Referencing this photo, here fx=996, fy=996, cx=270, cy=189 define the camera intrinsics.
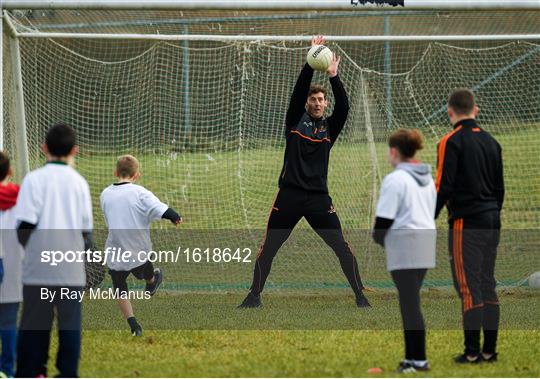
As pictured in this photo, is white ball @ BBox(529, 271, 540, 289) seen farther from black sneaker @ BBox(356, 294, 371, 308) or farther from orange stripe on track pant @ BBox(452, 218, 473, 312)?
orange stripe on track pant @ BBox(452, 218, 473, 312)

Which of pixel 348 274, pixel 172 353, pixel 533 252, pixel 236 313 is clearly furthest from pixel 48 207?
pixel 533 252

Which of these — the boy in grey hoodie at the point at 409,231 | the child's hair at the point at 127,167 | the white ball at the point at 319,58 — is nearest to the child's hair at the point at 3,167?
the child's hair at the point at 127,167

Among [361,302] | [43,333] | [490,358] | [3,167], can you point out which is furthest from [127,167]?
[490,358]

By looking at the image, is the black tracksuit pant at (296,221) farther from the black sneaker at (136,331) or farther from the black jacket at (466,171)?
the black jacket at (466,171)

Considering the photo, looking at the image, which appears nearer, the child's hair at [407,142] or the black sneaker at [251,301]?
the child's hair at [407,142]

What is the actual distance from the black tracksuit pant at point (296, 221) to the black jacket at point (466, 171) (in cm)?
246

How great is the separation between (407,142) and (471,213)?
73cm

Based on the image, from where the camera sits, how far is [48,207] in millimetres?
5688

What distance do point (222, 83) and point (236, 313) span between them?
3653mm

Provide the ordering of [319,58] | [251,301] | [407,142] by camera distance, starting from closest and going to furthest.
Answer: [407,142] < [319,58] < [251,301]

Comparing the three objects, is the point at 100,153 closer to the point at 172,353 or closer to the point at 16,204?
the point at 172,353

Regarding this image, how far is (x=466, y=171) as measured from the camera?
664 cm

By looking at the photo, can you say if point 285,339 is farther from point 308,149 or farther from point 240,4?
point 240,4

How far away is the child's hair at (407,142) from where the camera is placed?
6324 millimetres
